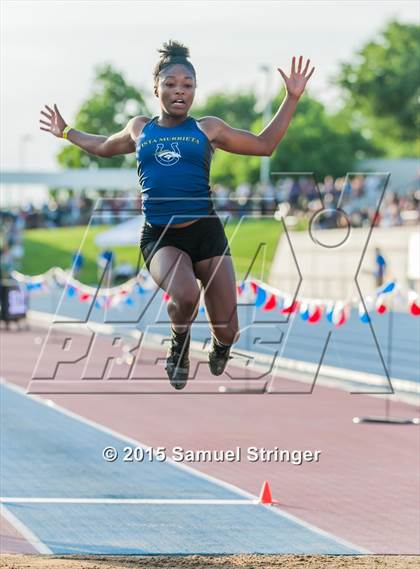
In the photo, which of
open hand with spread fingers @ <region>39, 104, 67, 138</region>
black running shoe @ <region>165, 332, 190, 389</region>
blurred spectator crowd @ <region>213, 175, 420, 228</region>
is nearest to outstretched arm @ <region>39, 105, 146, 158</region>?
open hand with spread fingers @ <region>39, 104, 67, 138</region>

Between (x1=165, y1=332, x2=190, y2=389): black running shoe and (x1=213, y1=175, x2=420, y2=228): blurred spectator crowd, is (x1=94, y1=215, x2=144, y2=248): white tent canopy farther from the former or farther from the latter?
(x1=165, y1=332, x2=190, y2=389): black running shoe

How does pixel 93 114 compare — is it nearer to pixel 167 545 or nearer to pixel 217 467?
pixel 217 467

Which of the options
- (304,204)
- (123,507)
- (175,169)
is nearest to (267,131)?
(175,169)

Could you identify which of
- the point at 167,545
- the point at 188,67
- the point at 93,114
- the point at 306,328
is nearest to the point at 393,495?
the point at 167,545

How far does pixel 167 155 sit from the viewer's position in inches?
269

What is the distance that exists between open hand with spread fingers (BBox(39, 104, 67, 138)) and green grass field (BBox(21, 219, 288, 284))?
34647 millimetres

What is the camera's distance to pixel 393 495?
44.6 ft

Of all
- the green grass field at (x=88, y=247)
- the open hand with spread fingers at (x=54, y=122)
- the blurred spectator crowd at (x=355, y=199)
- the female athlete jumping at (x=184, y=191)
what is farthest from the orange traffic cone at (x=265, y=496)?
the green grass field at (x=88, y=247)

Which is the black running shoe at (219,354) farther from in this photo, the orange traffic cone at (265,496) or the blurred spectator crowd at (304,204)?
the blurred spectator crowd at (304,204)

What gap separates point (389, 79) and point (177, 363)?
62308 millimetres

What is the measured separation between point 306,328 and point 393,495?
19.3 meters

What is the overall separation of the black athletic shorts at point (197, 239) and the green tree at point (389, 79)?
61.1 metres

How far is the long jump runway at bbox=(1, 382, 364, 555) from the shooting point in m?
11.3

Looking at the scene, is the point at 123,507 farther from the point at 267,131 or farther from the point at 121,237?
the point at 121,237
